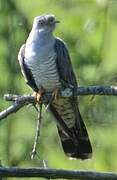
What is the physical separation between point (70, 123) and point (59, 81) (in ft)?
0.94

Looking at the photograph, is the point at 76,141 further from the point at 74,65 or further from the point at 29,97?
the point at 74,65

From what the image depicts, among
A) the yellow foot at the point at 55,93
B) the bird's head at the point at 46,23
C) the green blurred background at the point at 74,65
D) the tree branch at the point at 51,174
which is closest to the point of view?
the tree branch at the point at 51,174

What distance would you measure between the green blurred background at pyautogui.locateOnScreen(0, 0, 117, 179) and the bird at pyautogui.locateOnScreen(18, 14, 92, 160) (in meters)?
1.94

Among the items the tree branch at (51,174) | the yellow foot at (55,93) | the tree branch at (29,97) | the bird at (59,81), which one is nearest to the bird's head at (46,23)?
the bird at (59,81)

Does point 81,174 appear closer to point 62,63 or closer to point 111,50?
point 62,63

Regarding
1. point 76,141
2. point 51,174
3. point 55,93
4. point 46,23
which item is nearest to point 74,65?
point 46,23

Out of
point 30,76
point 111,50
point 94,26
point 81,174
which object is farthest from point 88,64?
point 81,174

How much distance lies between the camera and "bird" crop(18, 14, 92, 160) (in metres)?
5.11

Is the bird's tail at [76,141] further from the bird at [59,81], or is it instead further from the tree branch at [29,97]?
the tree branch at [29,97]

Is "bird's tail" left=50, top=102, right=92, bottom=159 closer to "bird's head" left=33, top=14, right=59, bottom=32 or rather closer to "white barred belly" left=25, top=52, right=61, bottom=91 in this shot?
"white barred belly" left=25, top=52, right=61, bottom=91

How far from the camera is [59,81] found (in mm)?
5164

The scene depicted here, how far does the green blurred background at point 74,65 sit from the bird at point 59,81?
1943mm

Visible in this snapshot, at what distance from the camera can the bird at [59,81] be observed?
511 cm

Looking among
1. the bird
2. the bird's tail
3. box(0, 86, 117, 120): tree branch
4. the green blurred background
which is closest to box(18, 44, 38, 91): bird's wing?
the bird
